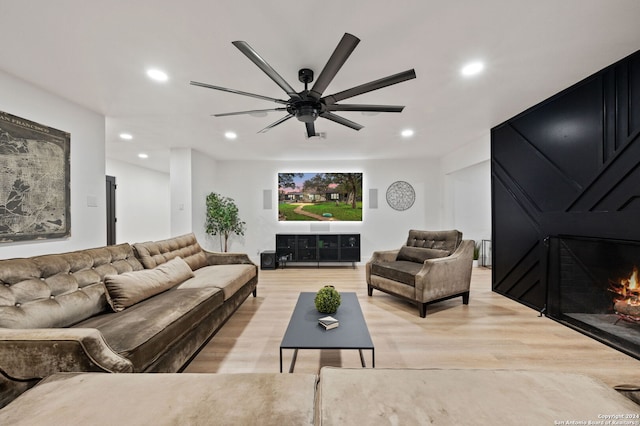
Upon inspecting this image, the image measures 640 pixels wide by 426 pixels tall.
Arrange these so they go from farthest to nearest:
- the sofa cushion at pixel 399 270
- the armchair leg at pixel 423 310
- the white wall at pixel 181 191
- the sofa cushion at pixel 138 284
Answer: the white wall at pixel 181 191, the sofa cushion at pixel 399 270, the armchair leg at pixel 423 310, the sofa cushion at pixel 138 284

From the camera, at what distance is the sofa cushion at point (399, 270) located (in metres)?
3.13

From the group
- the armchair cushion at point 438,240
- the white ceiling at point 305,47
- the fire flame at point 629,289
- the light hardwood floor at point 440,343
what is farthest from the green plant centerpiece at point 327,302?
the fire flame at point 629,289

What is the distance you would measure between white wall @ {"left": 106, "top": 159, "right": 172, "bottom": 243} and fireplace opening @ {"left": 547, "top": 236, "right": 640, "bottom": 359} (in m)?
7.65

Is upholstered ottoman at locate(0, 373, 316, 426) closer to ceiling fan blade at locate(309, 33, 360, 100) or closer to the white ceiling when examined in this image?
ceiling fan blade at locate(309, 33, 360, 100)

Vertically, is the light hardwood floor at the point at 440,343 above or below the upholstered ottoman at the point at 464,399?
below

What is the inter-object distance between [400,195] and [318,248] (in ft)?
7.58

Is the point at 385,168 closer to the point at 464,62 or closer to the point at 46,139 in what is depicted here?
the point at 464,62

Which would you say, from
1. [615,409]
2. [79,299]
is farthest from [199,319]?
[615,409]

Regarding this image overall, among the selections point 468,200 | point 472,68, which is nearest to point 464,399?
point 472,68

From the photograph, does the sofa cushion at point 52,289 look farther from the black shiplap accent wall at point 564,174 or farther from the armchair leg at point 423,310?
the black shiplap accent wall at point 564,174

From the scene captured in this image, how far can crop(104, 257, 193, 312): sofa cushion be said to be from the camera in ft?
6.53

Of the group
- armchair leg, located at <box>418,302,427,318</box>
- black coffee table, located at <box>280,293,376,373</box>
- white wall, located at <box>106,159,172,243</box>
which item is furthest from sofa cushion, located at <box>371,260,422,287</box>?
white wall, located at <box>106,159,172,243</box>

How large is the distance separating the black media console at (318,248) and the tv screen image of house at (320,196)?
47 cm

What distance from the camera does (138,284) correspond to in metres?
2.14
